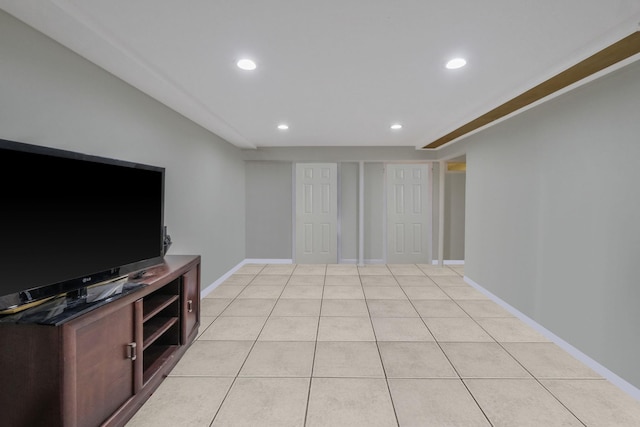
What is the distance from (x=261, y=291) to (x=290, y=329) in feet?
4.51

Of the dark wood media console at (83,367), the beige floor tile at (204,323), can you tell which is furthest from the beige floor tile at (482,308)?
the dark wood media console at (83,367)

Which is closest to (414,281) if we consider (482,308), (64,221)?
(482,308)

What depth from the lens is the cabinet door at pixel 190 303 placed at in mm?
2467

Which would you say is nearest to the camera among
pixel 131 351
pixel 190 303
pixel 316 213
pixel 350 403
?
pixel 131 351

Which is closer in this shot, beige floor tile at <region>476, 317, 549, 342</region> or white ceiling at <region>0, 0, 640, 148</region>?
white ceiling at <region>0, 0, 640, 148</region>

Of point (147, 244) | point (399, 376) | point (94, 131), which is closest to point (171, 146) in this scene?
point (94, 131)

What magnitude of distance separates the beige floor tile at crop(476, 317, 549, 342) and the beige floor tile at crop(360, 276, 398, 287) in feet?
5.18

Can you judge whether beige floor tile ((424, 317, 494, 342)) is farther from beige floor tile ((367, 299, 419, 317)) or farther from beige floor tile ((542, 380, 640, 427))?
beige floor tile ((542, 380, 640, 427))

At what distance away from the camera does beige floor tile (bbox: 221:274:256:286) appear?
470cm

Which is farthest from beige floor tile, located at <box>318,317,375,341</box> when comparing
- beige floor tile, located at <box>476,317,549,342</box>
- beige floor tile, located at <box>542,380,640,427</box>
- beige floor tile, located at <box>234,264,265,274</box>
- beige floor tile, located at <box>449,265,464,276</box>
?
beige floor tile, located at <box>449,265,464,276</box>

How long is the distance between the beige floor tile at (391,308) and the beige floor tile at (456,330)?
9.9 inches

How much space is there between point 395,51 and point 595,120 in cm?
170

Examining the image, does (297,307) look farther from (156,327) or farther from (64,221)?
(64,221)

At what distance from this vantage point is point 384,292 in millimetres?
4285
